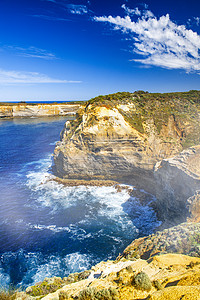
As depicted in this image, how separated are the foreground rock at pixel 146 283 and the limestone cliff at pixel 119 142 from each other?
64.0ft

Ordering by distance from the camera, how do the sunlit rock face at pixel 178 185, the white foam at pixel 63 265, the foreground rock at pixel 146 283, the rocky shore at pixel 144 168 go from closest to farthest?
the foreground rock at pixel 146 283 < the rocky shore at pixel 144 168 < the white foam at pixel 63 265 < the sunlit rock face at pixel 178 185

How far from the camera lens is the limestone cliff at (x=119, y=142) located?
2998 centimetres

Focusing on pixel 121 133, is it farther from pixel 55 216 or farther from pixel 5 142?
pixel 5 142

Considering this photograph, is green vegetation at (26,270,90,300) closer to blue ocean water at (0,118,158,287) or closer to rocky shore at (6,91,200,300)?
rocky shore at (6,91,200,300)

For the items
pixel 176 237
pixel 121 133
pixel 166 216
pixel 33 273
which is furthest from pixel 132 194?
pixel 33 273

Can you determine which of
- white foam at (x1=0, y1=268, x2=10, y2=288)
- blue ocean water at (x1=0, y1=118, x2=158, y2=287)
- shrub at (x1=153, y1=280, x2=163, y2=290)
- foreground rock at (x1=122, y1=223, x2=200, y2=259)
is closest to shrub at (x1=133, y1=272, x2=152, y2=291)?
shrub at (x1=153, y1=280, x2=163, y2=290)

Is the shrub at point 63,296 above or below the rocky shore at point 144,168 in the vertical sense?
below

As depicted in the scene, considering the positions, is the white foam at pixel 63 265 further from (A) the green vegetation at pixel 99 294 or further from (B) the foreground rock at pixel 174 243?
(A) the green vegetation at pixel 99 294

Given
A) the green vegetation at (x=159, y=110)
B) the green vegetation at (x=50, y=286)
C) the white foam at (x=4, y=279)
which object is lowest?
the white foam at (x=4, y=279)

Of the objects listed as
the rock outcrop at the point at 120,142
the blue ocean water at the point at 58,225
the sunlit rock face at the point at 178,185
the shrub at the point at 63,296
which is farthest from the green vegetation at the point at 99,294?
the rock outcrop at the point at 120,142

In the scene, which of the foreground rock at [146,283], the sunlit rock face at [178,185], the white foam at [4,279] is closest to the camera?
the foreground rock at [146,283]

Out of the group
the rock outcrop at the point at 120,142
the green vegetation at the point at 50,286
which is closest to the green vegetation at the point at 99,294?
the green vegetation at the point at 50,286

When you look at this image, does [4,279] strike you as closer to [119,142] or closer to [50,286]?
[50,286]

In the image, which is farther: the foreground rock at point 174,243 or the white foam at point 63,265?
the white foam at point 63,265
